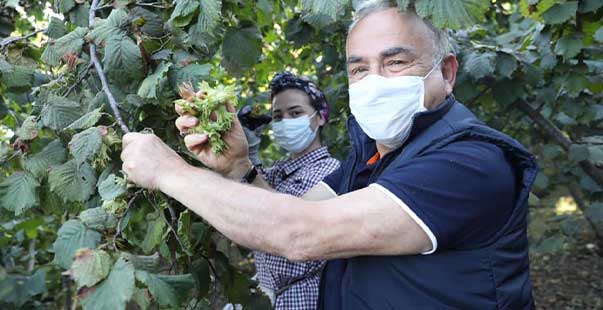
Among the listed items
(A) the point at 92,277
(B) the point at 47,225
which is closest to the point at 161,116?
(A) the point at 92,277

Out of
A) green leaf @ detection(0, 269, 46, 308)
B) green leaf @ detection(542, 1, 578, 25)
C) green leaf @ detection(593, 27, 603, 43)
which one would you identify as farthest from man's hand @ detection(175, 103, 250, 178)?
green leaf @ detection(593, 27, 603, 43)

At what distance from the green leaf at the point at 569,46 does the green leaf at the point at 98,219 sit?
113 inches

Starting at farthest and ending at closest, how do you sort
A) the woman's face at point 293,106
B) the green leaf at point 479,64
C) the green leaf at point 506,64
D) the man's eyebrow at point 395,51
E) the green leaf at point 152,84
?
the green leaf at point 506,64, the green leaf at point 479,64, the woman's face at point 293,106, the man's eyebrow at point 395,51, the green leaf at point 152,84

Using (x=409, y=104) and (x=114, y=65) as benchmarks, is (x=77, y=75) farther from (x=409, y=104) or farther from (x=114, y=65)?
(x=409, y=104)

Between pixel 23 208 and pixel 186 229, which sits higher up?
pixel 186 229

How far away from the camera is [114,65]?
210cm

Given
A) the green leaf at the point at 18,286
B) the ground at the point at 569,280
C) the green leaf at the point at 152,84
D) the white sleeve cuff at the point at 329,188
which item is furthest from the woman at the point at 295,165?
the ground at the point at 569,280

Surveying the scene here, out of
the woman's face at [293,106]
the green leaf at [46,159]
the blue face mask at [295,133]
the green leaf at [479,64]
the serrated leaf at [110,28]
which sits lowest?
the blue face mask at [295,133]

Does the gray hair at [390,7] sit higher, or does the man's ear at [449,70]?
the gray hair at [390,7]

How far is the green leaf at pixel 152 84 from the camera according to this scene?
201 centimetres

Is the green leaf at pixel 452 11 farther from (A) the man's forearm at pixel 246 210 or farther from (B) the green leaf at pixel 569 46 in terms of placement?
(B) the green leaf at pixel 569 46

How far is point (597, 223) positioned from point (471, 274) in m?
4.18

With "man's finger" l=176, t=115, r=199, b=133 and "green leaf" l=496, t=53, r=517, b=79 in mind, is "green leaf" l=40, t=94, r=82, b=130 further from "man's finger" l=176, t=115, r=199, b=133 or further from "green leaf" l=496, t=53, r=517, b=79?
"green leaf" l=496, t=53, r=517, b=79

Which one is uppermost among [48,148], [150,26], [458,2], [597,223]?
[458,2]
